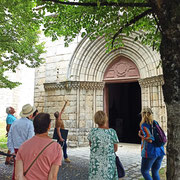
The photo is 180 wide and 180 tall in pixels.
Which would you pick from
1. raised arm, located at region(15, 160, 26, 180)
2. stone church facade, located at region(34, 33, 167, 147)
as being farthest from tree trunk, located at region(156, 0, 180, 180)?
stone church facade, located at region(34, 33, 167, 147)

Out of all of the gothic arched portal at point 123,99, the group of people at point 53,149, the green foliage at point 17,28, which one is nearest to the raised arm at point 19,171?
the group of people at point 53,149

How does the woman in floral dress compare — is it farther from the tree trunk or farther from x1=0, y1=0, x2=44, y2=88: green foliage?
x1=0, y1=0, x2=44, y2=88: green foliage

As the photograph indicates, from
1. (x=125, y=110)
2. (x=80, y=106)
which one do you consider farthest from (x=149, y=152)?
(x=125, y=110)

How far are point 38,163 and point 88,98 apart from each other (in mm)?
6596

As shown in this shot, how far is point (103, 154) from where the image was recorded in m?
2.50

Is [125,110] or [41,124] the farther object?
[125,110]

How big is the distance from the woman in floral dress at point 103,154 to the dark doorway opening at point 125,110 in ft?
24.9

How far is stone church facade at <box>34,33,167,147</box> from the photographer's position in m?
7.31

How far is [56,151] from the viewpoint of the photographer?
1616 millimetres

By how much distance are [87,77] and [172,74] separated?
20.2ft

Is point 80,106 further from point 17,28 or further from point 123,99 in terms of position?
point 123,99

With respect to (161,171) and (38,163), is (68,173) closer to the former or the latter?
(161,171)

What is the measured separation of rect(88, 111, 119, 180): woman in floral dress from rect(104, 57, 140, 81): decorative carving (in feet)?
18.5

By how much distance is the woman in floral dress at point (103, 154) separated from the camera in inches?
97.3
